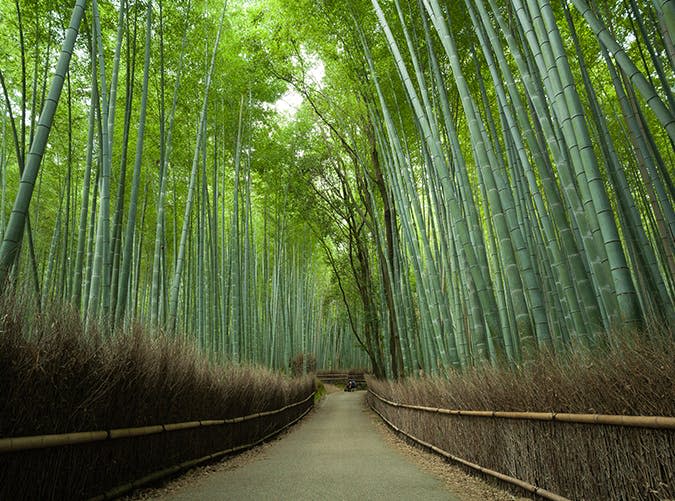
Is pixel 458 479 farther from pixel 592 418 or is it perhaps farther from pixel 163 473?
pixel 163 473

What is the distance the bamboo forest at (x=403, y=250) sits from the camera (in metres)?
1.73

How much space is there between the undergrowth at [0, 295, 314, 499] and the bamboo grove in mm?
310

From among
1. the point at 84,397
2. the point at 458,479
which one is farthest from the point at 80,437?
the point at 458,479

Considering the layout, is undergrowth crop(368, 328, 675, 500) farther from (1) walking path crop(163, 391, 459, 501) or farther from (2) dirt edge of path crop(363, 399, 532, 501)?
(1) walking path crop(163, 391, 459, 501)

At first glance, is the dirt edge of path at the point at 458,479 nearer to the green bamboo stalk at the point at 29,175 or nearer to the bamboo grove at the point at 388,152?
the bamboo grove at the point at 388,152

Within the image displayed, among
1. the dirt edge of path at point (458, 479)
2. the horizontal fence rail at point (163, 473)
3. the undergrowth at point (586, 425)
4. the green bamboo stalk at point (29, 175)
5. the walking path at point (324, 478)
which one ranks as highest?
the green bamboo stalk at point (29, 175)

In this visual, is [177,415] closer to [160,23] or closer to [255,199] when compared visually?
[160,23]

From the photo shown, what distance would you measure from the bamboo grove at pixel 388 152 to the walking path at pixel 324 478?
102cm

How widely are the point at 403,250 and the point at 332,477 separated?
537 centimetres

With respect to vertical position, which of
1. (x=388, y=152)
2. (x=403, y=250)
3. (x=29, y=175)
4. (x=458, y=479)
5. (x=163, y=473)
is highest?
(x=388, y=152)

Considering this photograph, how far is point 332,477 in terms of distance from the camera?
3.11 meters

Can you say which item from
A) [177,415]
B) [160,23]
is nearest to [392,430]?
[177,415]

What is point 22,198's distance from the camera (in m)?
2.08

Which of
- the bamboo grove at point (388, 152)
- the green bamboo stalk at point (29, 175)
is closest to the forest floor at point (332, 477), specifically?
the bamboo grove at point (388, 152)
